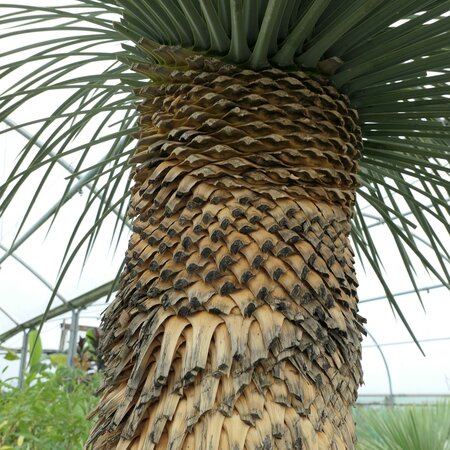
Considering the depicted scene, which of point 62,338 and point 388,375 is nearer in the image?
point 388,375

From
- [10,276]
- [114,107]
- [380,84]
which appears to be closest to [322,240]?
[380,84]

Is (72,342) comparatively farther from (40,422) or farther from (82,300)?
(40,422)

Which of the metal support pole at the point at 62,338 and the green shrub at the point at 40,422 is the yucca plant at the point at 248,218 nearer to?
the green shrub at the point at 40,422

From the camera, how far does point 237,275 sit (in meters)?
0.84

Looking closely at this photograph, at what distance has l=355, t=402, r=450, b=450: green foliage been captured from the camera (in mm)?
3174

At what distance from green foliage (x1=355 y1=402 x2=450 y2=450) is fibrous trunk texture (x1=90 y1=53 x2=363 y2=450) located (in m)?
2.56

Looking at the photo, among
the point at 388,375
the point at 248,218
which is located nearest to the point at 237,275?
the point at 248,218

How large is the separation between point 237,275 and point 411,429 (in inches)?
108

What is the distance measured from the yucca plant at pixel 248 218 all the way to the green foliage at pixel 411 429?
251 cm

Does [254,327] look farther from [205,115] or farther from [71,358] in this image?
[71,358]

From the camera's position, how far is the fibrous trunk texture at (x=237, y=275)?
782mm

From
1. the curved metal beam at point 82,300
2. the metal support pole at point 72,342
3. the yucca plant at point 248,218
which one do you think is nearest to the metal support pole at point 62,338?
the curved metal beam at point 82,300

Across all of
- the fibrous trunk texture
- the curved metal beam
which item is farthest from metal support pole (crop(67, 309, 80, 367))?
the fibrous trunk texture

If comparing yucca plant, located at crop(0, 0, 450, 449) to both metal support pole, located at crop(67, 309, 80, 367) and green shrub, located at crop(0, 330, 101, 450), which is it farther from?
metal support pole, located at crop(67, 309, 80, 367)
